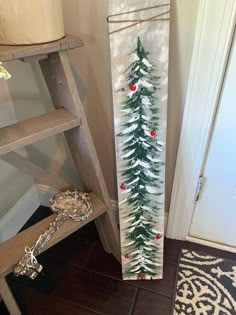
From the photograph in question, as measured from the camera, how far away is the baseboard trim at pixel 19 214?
1305 millimetres

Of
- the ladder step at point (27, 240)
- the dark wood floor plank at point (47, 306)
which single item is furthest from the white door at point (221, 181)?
the dark wood floor plank at point (47, 306)

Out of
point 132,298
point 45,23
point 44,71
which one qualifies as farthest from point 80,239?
point 45,23

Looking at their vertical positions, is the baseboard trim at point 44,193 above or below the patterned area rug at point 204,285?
above

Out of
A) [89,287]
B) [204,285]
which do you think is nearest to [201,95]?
[204,285]

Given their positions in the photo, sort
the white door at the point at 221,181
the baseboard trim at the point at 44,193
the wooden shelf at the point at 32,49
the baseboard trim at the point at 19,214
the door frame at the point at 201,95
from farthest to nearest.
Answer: the baseboard trim at the point at 44,193 < the baseboard trim at the point at 19,214 < the white door at the point at 221,181 < the door frame at the point at 201,95 < the wooden shelf at the point at 32,49

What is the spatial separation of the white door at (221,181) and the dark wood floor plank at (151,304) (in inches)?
14.1

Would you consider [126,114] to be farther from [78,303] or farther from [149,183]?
[78,303]

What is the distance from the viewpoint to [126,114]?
0.93 metres

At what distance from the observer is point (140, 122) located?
3.09 ft

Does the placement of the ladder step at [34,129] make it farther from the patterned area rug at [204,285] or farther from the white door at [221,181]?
the patterned area rug at [204,285]

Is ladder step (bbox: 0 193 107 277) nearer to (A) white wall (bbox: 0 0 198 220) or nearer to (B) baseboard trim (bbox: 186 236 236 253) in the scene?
(A) white wall (bbox: 0 0 198 220)

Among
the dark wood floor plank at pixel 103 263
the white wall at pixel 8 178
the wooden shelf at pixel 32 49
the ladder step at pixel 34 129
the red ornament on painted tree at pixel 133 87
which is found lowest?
the dark wood floor plank at pixel 103 263

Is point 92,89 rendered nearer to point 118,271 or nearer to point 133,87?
point 133,87

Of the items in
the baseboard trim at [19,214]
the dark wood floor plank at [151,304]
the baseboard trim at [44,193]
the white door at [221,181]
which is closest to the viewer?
the white door at [221,181]
